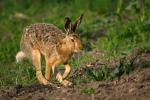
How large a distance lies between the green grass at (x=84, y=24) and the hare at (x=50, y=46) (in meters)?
0.26

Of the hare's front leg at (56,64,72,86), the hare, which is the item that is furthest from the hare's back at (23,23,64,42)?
the hare's front leg at (56,64,72,86)

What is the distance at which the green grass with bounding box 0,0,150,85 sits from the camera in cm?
1104

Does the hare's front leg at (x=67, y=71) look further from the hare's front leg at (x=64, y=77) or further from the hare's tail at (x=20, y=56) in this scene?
the hare's tail at (x=20, y=56)

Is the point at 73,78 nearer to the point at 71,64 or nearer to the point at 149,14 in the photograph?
the point at 71,64

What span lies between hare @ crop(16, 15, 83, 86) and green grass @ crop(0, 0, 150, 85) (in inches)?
10.2

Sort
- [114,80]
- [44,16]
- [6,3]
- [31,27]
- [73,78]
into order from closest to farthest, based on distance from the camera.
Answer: [114,80], [73,78], [31,27], [44,16], [6,3]

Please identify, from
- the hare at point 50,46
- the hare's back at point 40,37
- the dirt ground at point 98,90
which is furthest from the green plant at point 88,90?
the hare's back at point 40,37

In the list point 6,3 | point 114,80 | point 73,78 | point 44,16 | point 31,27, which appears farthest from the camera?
point 6,3

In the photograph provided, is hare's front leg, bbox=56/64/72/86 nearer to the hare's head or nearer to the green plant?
the hare's head

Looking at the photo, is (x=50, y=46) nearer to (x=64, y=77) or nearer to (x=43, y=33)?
(x=43, y=33)

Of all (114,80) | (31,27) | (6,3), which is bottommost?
(114,80)

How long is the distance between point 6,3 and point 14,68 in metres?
5.44

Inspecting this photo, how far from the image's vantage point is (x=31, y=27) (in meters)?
Result: 10.7

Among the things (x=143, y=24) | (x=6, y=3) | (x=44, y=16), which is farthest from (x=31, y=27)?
(x=6, y=3)
